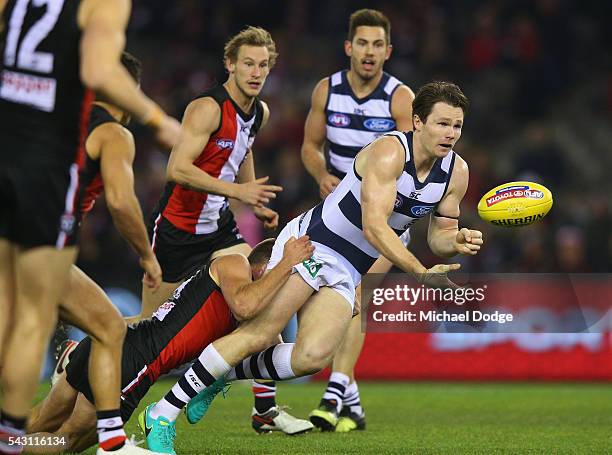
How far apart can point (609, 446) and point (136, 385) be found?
290cm

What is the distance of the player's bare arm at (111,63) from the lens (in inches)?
171

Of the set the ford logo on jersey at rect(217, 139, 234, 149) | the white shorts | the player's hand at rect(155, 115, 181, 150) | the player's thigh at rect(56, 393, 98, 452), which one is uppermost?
the ford logo on jersey at rect(217, 139, 234, 149)

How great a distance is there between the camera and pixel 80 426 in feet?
20.2

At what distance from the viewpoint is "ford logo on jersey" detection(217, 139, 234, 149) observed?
310 inches

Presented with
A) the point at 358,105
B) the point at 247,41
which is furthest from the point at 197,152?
the point at 358,105

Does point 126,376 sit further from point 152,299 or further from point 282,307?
point 152,299

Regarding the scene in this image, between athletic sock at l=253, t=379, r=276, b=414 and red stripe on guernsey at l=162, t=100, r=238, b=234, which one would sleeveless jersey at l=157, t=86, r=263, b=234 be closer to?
red stripe on guernsey at l=162, t=100, r=238, b=234

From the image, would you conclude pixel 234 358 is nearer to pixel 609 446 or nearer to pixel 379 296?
pixel 609 446

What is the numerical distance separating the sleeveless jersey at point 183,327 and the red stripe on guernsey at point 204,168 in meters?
1.50

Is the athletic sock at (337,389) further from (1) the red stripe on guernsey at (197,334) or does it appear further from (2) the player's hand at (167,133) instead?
(2) the player's hand at (167,133)

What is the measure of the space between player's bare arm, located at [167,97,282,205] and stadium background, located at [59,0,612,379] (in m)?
5.82

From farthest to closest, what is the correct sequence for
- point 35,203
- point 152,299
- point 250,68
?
point 152,299 < point 250,68 < point 35,203

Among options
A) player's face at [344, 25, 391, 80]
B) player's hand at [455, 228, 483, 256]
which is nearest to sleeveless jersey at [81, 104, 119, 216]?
player's hand at [455, 228, 483, 256]

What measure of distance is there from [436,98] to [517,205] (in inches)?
32.3
